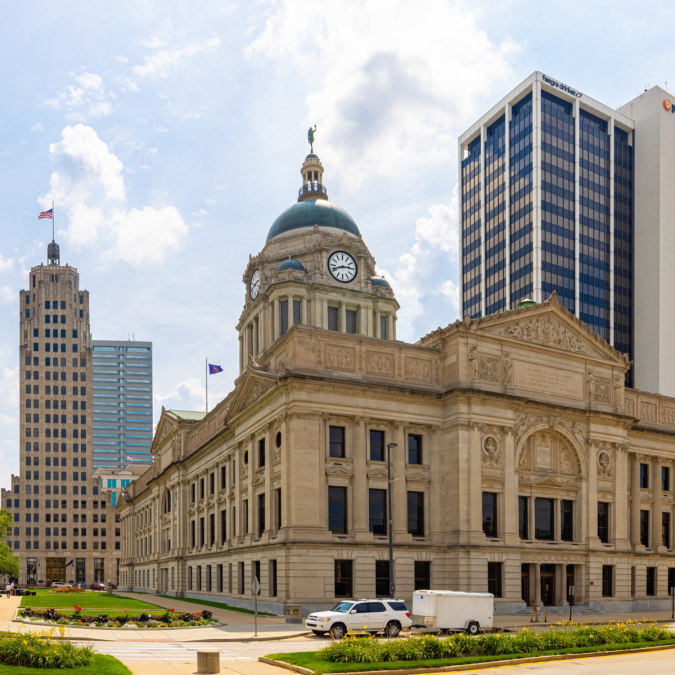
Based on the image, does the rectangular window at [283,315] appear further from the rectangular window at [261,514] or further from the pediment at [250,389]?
the rectangular window at [261,514]

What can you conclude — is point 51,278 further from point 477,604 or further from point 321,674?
point 321,674

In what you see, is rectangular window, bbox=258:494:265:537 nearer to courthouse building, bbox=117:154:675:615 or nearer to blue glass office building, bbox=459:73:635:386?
courthouse building, bbox=117:154:675:615

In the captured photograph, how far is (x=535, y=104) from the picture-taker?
5256 inches

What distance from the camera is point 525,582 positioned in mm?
58281

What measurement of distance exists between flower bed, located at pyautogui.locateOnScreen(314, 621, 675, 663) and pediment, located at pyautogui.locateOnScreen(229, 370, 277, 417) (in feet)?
90.6

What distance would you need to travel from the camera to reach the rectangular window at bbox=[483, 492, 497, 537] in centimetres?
5675

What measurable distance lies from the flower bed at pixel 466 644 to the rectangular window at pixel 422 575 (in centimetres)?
2201

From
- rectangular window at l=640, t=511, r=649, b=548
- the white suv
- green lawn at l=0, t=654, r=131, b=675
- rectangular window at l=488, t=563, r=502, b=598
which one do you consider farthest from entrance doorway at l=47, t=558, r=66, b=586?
green lawn at l=0, t=654, r=131, b=675

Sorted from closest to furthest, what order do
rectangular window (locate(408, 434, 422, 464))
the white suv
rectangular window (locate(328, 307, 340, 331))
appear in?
the white suv, rectangular window (locate(408, 434, 422, 464)), rectangular window (locate(328, 307, 340, 331))

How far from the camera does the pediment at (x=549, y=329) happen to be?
59513mm

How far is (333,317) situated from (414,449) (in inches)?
1297

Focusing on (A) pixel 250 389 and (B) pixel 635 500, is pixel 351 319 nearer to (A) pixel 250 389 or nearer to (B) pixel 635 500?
(A) pixel 250 389

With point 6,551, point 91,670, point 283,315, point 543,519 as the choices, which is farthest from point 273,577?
point 6,551

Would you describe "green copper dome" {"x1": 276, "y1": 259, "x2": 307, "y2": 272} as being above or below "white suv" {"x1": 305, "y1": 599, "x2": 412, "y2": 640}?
above
